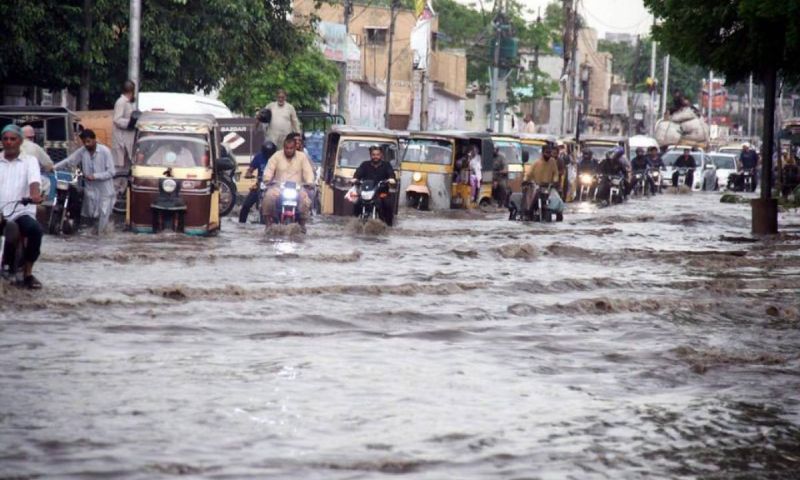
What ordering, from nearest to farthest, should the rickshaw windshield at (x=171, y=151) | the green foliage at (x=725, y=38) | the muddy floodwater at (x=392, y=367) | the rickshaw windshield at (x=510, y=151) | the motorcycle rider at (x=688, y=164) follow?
the muddy floodwater at (x=392, y=367), the rickshaw windshield at (x=171, y=151), the green foliage at (x=725, y=38), the rickshaw windshield at (x=510, y=151), the motorcycle rider at (x=688, y=164)

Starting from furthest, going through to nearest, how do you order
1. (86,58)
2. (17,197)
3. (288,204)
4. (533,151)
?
1. (533,151)
2. (86,58)
3. (288,204)
4. (17,197)

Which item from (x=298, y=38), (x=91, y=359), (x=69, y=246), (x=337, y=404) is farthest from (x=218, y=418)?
(x=298, y=38)

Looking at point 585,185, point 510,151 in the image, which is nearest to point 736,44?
point 510,151

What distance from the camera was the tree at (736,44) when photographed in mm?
24328

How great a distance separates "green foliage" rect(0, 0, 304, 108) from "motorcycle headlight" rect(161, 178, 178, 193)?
9.95 metres

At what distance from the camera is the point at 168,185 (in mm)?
22703

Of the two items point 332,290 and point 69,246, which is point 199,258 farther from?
point 332,290

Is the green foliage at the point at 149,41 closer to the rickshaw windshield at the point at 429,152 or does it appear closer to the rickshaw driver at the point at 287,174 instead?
the rickshaw windshield at the point at 429,152

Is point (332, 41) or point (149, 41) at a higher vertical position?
point (332, 41)

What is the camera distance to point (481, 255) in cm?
2161

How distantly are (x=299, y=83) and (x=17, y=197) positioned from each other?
45.2 meters

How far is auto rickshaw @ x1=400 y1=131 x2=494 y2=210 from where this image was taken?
3447 centimetres

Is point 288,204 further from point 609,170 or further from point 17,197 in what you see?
point 609,170

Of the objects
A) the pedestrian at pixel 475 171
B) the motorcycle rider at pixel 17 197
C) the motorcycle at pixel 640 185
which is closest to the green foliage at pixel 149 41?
the pedestrian at pixel 475 171
